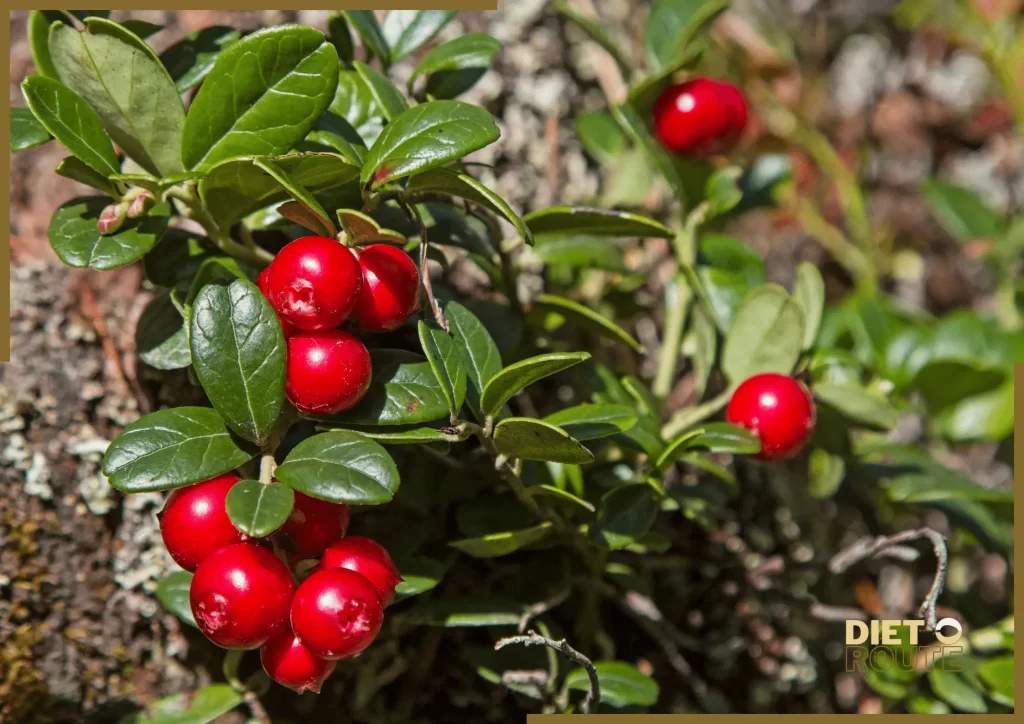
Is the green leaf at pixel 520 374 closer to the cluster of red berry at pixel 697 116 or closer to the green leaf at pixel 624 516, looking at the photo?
the green leaf at pixel 624 516

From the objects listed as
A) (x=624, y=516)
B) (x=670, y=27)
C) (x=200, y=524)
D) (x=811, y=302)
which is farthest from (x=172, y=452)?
(x=670, y=27)

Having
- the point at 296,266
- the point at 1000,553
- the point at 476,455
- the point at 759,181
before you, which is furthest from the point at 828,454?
the point at 296,266

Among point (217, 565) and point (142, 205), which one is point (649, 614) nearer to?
point (217, 565)

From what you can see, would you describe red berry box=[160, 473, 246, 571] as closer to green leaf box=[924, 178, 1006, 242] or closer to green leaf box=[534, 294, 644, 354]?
green leaf box=[534, 294, 644, 354]

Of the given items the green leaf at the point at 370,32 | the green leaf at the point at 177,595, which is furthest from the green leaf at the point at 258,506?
the green leaf at the point at 370,32

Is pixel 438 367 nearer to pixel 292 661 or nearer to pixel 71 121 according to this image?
pixel 292 661

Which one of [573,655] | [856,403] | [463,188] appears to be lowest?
[573,655]

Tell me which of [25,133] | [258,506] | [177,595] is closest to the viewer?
[258,506]
